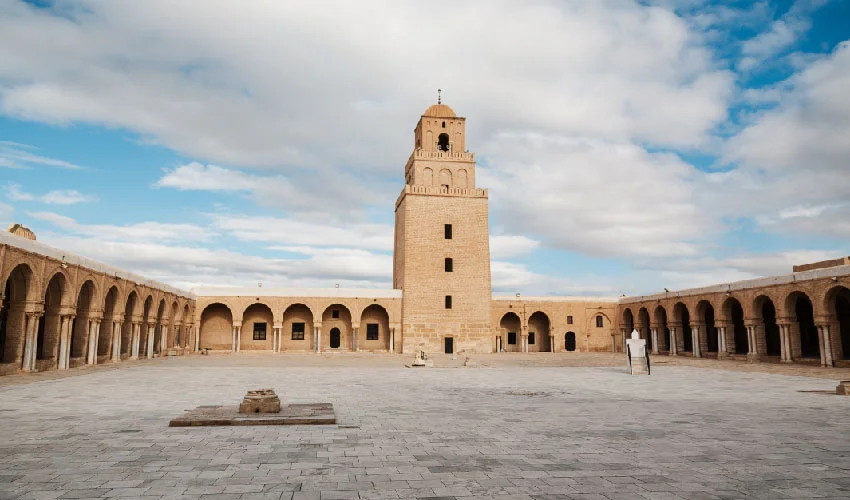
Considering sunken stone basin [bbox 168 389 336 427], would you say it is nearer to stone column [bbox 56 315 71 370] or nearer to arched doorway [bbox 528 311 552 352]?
stone column [bbox 56 315 71 370]

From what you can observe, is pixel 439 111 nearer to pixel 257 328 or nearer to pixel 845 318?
pixel 257 328

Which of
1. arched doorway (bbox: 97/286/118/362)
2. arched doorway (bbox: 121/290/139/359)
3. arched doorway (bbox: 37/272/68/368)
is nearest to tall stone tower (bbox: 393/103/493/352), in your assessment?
arched doorway (bbox: 121/290/139/359)

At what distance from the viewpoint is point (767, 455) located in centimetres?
586

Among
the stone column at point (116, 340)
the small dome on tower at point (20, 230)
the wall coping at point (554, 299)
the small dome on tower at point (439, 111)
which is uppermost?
the small dome on tower at point (439, 111)

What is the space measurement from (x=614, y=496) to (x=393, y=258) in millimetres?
34784

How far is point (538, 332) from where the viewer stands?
36.6 m

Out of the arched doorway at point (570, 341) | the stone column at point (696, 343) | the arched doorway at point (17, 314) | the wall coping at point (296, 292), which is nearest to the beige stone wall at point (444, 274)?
the wall coping at point (296, 292)

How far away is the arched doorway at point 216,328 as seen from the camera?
33438 mm

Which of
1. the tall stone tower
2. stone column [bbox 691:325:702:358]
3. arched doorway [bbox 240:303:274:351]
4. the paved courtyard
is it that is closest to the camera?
the paved courtyard

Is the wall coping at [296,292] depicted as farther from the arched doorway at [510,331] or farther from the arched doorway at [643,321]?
the arched doorway at [643,321]

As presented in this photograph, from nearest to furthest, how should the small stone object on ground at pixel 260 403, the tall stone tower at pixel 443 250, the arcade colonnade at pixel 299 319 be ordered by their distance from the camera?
1. the small stone object on ground at pixel 260 403
2. the arcade colonnade at pixel 299 319
3. the tall stone tower at pixel 443 250

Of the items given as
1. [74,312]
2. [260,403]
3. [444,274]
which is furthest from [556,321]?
[260,403]

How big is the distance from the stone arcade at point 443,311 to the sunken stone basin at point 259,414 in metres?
17.5

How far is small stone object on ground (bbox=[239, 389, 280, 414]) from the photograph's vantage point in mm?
7988
